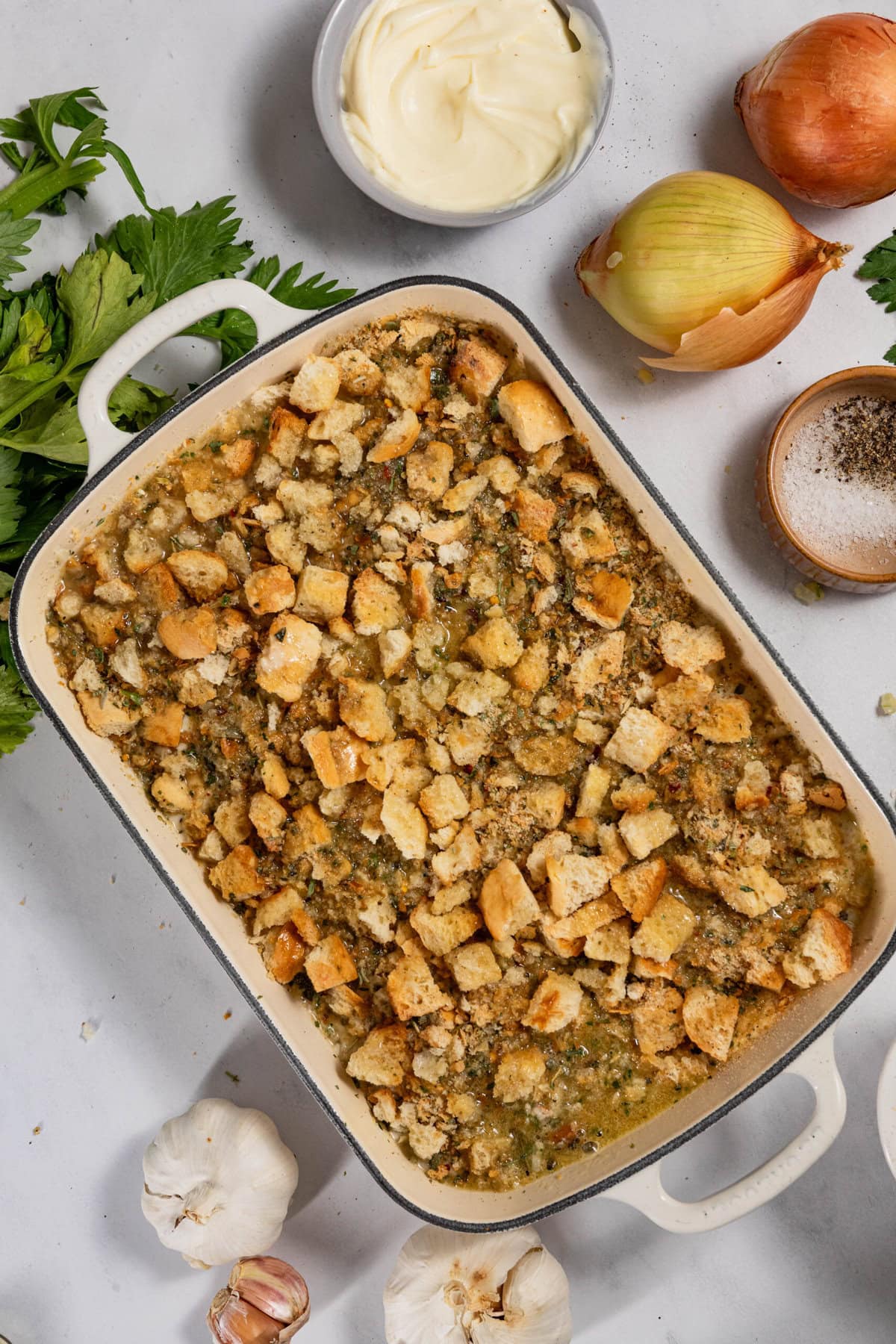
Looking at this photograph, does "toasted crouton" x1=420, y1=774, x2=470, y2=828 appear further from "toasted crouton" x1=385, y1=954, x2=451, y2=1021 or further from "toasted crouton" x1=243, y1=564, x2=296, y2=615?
"toasted crouton" x1=243, y1=564, x2=296, y2=615

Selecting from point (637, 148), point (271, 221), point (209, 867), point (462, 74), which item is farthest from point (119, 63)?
point (209, 867)

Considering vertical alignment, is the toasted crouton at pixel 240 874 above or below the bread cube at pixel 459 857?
above

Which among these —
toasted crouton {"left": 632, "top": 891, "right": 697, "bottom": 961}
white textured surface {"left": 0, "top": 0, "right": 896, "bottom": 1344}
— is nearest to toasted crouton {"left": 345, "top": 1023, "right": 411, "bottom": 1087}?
white textured surface {"left": 0, "top": 0, "right": 896, "bottom": 1344}

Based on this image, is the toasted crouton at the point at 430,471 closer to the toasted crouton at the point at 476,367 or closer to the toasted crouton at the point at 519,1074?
the toasted crouton at the point at 476,367

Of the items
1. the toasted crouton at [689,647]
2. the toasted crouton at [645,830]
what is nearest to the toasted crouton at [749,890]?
the toasted crouton at [645,830]

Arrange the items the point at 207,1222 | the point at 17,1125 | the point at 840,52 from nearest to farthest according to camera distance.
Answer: the point at 840,52 < the point at 207,1222 < the point at 17,1125

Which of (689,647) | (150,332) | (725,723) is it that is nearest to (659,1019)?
(725,723)

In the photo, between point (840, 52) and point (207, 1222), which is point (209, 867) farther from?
point (840, 52)
